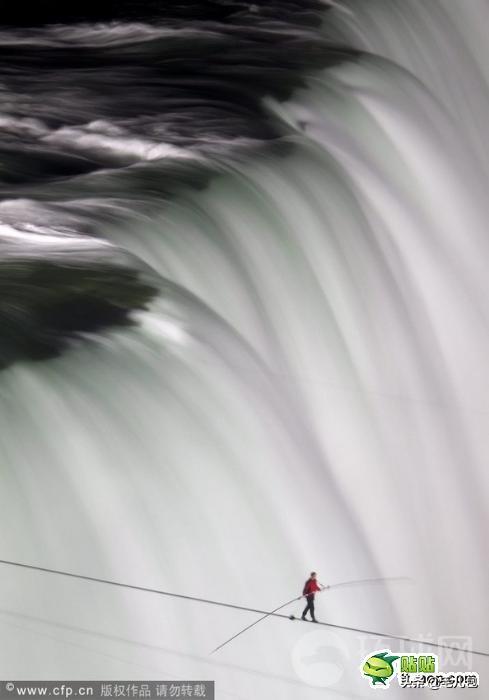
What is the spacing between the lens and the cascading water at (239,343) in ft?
10.8

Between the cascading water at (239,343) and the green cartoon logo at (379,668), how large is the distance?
0.13 ft

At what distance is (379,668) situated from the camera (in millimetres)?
3871

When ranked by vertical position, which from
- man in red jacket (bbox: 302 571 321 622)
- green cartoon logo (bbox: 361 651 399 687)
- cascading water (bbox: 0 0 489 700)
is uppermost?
cascading water (bbox: 0 0 489 700)

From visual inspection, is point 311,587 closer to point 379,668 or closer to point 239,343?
point 379,668

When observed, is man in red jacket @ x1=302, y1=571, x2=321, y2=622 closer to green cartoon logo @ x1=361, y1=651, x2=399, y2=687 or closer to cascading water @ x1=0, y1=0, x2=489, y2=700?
cascading water @ x1=0, y1=0, x2=489, y2=700

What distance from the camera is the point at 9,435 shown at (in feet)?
10.8

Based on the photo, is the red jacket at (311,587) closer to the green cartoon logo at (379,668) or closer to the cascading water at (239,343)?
the cascading water at (239,343)

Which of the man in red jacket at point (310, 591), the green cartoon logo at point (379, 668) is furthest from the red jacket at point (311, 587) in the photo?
the green cartoon logo at point (379, 668)

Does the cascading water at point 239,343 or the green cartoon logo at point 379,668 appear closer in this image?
the cascading water at point 239,343

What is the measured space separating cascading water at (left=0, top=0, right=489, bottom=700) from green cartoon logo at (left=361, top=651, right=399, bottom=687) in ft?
0.13

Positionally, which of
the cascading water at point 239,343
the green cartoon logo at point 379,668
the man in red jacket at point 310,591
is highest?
the cascading water at point 239,343

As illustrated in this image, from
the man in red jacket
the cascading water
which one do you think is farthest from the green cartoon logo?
the man in red jacket

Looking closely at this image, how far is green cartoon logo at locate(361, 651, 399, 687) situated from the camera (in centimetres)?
387

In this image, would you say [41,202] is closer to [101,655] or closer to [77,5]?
[101,655]
